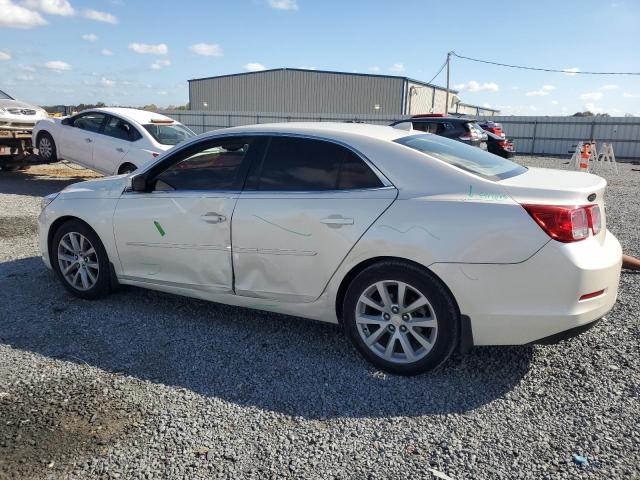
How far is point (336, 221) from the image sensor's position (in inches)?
136

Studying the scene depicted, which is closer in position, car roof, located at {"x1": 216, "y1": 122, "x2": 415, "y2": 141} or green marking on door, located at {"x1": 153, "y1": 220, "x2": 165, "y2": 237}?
car roof, located at {"x1": 216, "y1": 122, "x2": 415, "y2": 141}

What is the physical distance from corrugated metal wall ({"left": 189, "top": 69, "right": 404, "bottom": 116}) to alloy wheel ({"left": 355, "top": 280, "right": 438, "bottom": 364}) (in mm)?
37381

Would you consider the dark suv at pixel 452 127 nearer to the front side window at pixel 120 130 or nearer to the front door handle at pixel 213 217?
the front side window at pixel 120 130

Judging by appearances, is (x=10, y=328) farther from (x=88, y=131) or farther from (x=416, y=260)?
(x=88, y=131)

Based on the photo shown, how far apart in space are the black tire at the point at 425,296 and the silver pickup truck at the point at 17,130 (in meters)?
11.4

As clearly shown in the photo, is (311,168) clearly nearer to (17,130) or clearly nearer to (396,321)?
(396,321)

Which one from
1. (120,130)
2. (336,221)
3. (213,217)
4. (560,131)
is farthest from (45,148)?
(560,131)

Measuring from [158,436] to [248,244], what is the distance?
1461 millimetres

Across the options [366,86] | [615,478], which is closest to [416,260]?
[615,478]

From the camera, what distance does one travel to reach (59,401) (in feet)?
10.2

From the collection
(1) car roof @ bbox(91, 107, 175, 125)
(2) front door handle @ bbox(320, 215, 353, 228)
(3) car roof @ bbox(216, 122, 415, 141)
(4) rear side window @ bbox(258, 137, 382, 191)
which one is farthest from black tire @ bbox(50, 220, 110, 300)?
(1) car roof @ bbox(91, 107, 175, 125)

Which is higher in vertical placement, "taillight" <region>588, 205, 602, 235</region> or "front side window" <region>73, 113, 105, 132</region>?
"front side window" <region>73, 113, 105, 132</region>

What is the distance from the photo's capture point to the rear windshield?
11.4ft

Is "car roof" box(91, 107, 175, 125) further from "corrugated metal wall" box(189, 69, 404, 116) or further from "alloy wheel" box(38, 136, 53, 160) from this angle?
"corrugated metal wall" box(189, 69, 404, 116)
